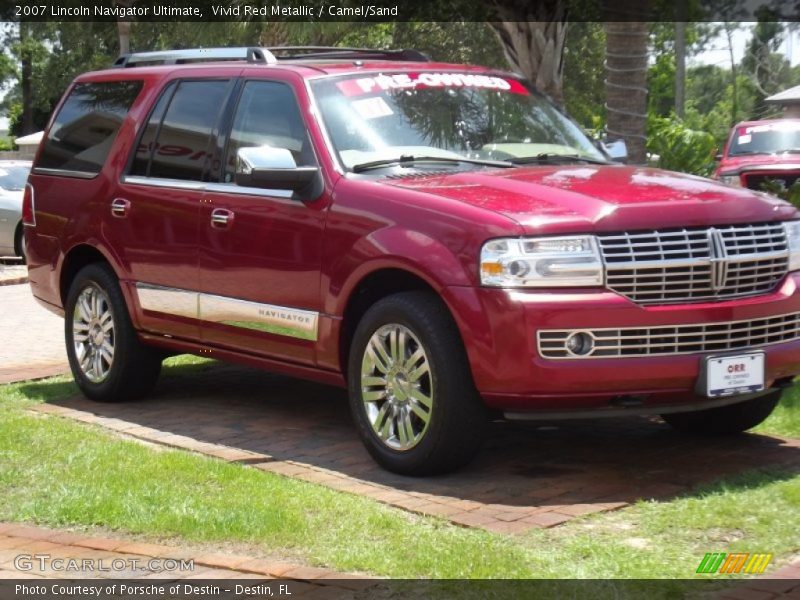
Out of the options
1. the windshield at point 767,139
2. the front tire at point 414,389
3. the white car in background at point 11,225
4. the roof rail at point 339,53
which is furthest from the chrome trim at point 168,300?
the windshield at point 767,139

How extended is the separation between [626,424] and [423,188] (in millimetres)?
2018

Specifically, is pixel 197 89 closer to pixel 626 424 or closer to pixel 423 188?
pixel 423 188

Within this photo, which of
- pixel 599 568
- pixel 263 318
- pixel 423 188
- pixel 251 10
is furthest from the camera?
pixel 251 10

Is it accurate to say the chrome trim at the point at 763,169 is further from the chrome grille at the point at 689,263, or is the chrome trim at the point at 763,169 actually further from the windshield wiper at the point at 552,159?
the chrome grille at the point at 689,263

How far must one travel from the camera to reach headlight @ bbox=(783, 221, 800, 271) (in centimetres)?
683

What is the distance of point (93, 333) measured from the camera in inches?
354

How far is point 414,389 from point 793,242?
1.95 metres

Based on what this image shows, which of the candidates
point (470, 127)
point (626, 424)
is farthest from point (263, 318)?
point (626, 424)

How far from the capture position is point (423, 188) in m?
6.80

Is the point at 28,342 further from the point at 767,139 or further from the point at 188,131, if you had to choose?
the point at 767,139

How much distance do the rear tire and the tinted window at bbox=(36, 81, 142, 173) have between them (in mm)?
3845

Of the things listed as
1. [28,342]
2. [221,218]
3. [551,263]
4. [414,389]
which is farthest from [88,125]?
[551,263]

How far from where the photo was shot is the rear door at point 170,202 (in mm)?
8102

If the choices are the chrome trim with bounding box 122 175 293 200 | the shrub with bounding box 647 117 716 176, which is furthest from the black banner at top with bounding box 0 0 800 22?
the chrome trim with bounding box 122 175 293 200
